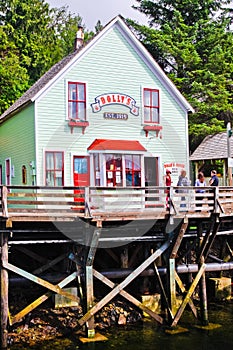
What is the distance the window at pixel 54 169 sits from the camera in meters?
17.8

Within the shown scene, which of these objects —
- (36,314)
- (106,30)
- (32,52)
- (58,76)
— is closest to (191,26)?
(32,52)

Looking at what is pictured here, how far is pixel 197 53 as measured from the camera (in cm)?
3078

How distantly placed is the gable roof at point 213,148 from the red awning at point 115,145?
806 cm

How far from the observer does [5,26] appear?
32875 mm

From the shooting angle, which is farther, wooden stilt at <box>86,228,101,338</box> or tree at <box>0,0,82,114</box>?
tree at <box>0,0,82,114</box>

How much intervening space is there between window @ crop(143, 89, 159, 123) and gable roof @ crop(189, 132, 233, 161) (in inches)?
281

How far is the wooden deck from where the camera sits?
1202 cm

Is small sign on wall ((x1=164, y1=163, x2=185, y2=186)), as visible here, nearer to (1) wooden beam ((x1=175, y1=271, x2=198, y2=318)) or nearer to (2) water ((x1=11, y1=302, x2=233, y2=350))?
(1) wooden beam ((x1=175, y1=271, x2=198, y2=318))

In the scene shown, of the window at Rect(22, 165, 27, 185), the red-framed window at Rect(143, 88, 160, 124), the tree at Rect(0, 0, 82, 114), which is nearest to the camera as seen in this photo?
the window at Rect(22, 165, 27, 185)

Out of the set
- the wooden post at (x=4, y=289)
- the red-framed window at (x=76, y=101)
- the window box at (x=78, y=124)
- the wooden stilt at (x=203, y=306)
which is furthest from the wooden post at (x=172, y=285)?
the red-framed window at (x=76, y=101)

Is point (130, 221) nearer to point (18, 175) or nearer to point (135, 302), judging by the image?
point (135, 302)

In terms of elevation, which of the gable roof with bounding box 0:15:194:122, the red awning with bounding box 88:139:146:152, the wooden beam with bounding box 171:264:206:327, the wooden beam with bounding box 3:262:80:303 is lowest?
the wooden beam with bounding box 171:264:206:327

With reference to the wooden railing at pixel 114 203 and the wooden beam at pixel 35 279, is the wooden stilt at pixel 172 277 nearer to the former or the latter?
the wooden railing at pixel 114 203

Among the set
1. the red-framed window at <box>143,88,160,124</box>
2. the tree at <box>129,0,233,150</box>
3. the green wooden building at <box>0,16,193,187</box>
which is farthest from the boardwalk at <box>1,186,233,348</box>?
the tree at <box>129,0,233,150</box>
